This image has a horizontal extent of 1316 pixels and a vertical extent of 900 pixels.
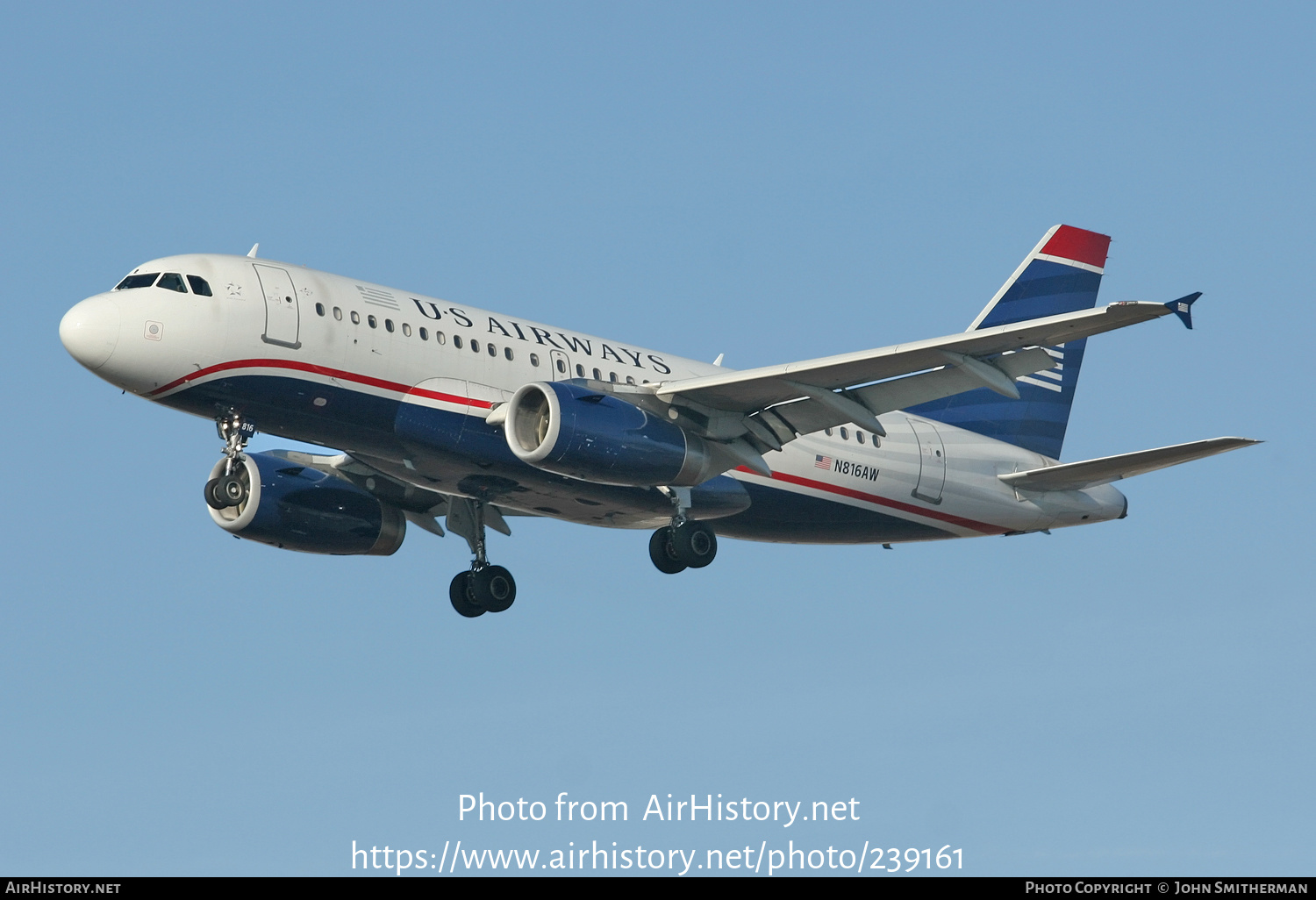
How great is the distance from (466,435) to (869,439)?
9872 millimetres

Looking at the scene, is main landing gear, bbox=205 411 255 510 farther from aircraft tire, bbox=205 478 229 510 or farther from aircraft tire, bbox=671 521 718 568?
aircraft tire, bbox=671 521 718 568

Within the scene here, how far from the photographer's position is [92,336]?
32.0 meters

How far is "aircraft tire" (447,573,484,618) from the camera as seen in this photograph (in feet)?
132

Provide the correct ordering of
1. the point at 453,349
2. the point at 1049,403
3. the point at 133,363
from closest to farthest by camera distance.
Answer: the point at 133,363, the point at 453,349, the point at 1049,403

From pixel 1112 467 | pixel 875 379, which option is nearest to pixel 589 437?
pixel 875 379

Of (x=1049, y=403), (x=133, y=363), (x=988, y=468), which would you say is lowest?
(x=133, y=363)

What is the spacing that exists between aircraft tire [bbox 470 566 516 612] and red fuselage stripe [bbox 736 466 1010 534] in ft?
19.9

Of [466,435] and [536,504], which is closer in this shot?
[466,435]

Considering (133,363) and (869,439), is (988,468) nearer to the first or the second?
(869,439)

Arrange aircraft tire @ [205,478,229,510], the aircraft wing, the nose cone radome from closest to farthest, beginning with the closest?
the aircraft wing < the nose cone radome < aircraft tire @ [205,478,229,510]

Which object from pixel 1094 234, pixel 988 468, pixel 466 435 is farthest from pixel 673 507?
pixel 1094 234

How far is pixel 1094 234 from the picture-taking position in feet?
152

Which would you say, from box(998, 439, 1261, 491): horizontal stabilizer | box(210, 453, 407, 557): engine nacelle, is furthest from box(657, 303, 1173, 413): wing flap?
box(210, 453, 407, 557): engine nacelle

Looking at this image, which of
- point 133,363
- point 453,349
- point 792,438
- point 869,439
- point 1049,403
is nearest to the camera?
point 133,363
